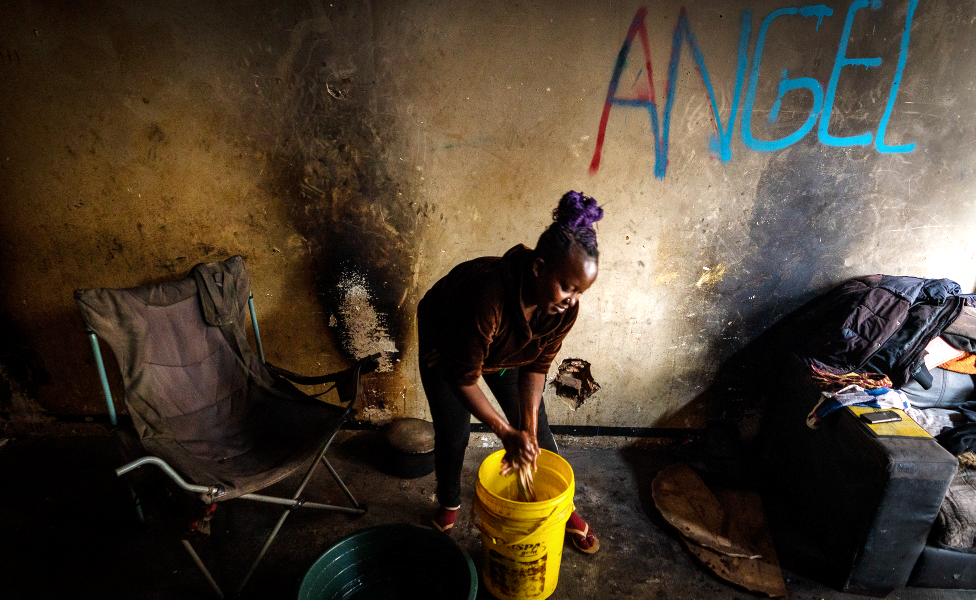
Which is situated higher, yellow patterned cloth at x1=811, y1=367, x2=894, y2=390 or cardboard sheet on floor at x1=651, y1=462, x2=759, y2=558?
yellow patterned cloth at x1=811, y1=367, x2=894, y2=390

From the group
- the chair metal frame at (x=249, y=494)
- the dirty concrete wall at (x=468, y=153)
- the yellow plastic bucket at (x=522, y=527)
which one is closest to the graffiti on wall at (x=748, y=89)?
the dirty concrete wall at (x=468, y=153)

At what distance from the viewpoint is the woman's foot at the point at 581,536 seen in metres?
2.01

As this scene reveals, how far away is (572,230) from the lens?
4.22 feet

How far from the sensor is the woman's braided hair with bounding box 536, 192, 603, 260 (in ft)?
4.16

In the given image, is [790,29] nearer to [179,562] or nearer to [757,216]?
[757,216]

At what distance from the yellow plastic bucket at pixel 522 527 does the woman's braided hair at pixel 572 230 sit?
2.57 ft

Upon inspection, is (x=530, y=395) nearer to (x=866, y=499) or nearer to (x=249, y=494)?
(x=249, y=494)

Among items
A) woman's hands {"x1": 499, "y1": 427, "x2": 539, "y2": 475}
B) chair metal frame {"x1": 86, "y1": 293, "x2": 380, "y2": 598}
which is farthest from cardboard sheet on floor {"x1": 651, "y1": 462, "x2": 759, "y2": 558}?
chair metal frame {"x1": 86, "y1": 293, "x2": 380, "y2": 598}

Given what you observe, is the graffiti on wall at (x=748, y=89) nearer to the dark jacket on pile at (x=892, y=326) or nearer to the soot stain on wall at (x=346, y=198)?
the dark jacket on pile at (x=892, y=326)

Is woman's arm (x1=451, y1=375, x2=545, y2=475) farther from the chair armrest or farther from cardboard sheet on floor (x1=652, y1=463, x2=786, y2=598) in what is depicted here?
the chair armrest

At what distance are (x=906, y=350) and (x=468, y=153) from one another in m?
2.18

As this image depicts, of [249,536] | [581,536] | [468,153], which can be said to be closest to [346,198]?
[468,153]

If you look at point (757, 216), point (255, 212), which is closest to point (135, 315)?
point (255, 212)

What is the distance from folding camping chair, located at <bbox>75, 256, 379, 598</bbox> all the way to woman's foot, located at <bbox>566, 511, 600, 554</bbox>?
3.13 ft
